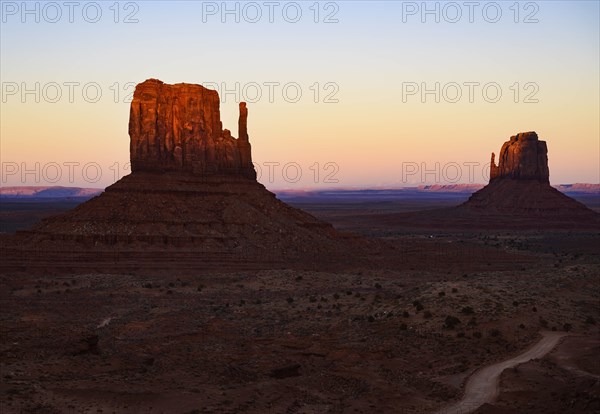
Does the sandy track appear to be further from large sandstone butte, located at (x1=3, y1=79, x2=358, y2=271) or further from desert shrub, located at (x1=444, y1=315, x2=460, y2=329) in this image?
large sandstone butte, located at (x1=3, y1=79, x2=358, y2=271)

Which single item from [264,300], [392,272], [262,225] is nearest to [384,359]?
[264,300]

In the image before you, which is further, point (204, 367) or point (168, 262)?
point (168, 262)

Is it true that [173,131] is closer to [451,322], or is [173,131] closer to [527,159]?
[451,322]

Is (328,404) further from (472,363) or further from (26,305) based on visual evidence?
(26,305)

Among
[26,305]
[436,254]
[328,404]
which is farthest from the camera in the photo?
[436,254]

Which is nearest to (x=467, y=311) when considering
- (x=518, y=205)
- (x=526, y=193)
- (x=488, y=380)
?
(x=488, y=380)

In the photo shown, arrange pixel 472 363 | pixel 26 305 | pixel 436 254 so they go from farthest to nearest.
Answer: pixel 436 254 → pixel 26 305 → pixel 472 363
